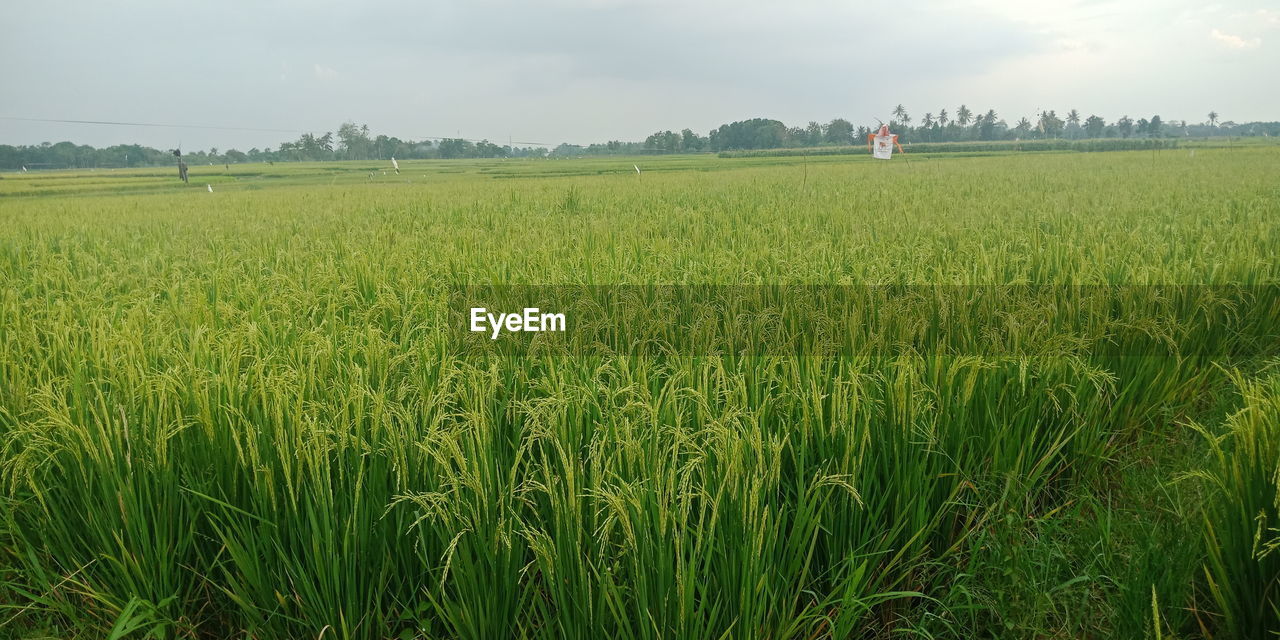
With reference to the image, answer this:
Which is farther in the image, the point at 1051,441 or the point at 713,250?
the point at 713,250

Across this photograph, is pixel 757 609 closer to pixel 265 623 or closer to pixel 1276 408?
pixel 265 623

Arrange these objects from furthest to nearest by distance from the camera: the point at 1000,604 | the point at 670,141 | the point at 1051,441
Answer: the point at 670,141
the point at 1051,441
the point at 1000,604

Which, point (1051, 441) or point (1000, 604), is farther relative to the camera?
point (1051, 441)

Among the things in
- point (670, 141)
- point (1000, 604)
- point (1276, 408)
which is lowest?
point (1000, 604)

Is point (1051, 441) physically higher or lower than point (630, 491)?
lower

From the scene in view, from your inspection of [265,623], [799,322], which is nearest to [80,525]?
[265,623]

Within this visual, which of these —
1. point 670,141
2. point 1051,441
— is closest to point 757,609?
point 1051,441

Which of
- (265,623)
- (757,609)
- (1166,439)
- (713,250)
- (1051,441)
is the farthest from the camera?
(713,250)

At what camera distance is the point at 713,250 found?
17.9ft

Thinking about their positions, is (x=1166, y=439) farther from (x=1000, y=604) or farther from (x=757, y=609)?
(x=757, y=609)

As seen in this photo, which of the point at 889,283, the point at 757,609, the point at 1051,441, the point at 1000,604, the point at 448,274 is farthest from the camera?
the point at 448,274

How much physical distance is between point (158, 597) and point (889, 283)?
3376 millimetres

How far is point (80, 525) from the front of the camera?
2.09m

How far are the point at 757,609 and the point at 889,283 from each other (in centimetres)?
246
